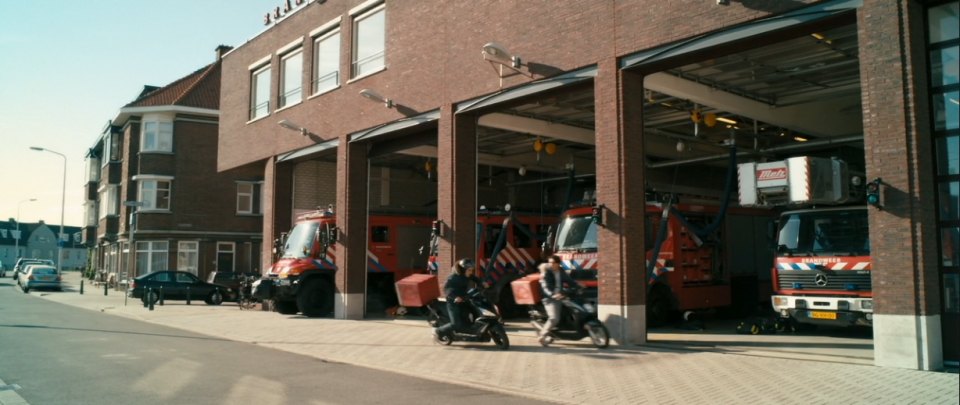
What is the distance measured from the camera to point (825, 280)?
43.3ft

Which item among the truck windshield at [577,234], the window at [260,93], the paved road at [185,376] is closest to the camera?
the paved road at [185,376]

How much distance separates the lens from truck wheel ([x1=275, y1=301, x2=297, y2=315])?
21.8 m

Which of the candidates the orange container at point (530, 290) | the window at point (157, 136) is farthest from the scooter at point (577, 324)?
the window at point (157, 136)

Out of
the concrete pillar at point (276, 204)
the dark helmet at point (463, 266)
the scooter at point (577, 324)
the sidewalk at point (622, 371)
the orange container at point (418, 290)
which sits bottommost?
the sidewalk at point (622, 371)

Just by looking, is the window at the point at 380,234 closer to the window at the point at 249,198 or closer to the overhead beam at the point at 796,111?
the overhead beam at the point at 796,111

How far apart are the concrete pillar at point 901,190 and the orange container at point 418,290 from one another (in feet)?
26.9

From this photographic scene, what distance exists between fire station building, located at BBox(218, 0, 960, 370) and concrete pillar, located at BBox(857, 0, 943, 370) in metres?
0.03

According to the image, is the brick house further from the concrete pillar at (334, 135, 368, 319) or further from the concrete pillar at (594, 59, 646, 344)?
the concrete pillar at (594, 59, 646, 344)

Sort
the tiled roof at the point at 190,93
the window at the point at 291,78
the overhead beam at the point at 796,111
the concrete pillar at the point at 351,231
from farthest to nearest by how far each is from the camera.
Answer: the tiled roof at the point at 190,93, the window at the point at 291,78, the concrete pillar at the point at 351,231, the overhead beam at the point at 796,111

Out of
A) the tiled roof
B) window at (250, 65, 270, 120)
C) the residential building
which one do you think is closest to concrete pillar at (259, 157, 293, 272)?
window at (250, 65, 270, 120)

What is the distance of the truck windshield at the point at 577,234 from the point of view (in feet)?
51.8

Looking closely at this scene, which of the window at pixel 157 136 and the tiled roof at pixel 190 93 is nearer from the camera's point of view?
the window at pixel 157 136

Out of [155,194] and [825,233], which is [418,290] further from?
[155,194]

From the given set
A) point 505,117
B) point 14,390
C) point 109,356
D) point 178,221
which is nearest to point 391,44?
point 505,117
